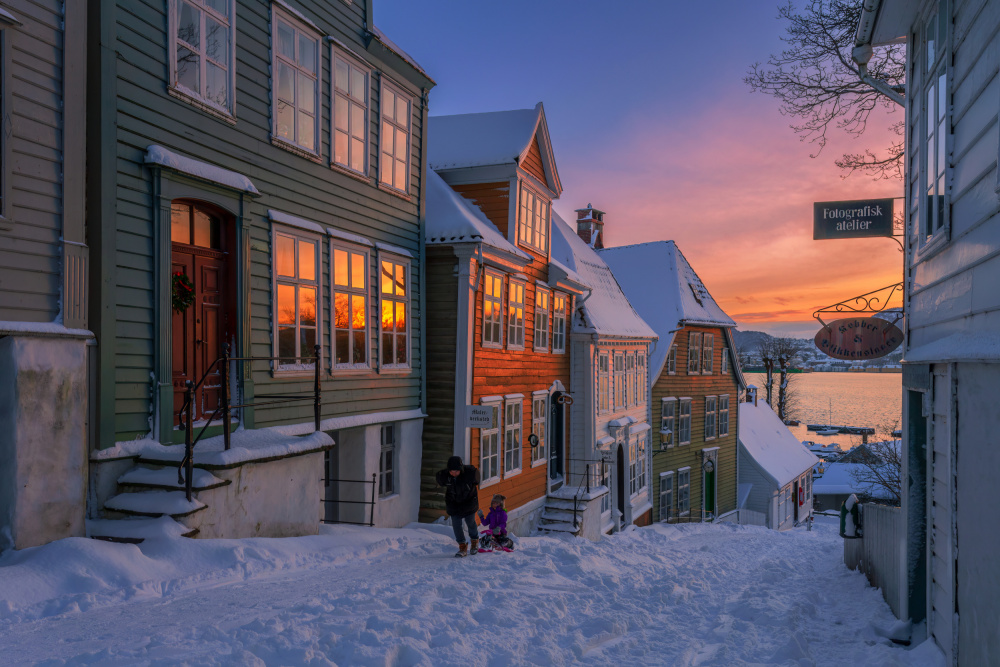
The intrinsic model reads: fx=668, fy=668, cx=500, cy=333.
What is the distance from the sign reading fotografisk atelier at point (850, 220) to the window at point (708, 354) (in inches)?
837

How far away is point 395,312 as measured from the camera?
1297 centimetres

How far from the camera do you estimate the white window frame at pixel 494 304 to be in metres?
14.8

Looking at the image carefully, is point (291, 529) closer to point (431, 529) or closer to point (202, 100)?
point (431, 529)

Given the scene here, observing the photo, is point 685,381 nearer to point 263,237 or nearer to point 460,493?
point 460,493

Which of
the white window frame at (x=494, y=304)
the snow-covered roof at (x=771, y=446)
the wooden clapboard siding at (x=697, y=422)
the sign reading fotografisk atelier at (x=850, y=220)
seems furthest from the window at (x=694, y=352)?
the sign reading fotografisk atelier at (x=850, y=220)

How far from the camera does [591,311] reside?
2128 cm

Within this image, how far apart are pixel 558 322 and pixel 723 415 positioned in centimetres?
1504

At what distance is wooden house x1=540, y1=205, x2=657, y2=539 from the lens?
18.8m

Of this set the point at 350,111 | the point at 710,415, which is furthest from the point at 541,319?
the point at 710,415

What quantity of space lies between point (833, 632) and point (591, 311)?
47.3 ft

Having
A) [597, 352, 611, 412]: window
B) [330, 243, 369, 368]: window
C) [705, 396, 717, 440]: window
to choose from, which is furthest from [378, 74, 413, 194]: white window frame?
[705, 396, 717, 440]: window

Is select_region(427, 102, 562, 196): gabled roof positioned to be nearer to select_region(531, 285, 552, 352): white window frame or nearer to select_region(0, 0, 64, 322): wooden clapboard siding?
select_region(531, 285, 552, 352): white window frame

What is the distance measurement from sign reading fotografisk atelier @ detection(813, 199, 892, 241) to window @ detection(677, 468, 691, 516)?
68.7 ft

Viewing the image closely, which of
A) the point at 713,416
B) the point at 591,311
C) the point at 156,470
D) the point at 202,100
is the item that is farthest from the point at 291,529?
the point at 713,416
